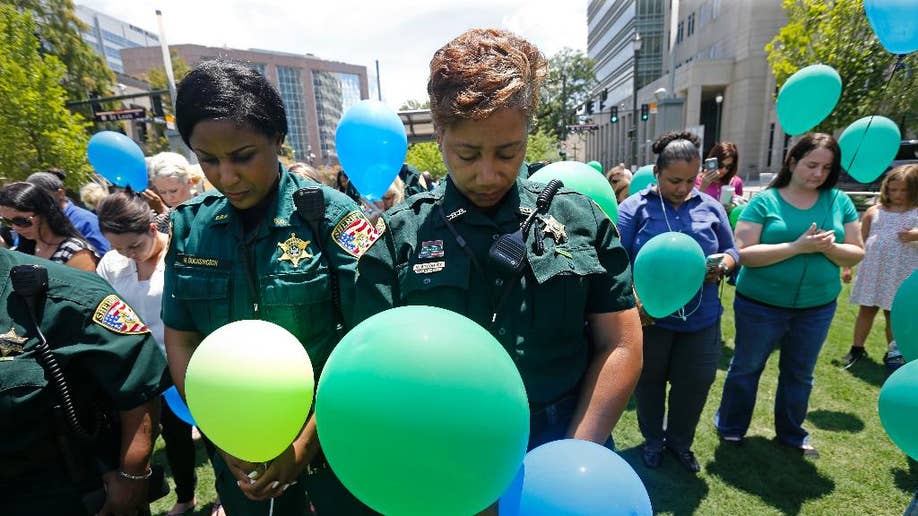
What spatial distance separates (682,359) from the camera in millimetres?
2893

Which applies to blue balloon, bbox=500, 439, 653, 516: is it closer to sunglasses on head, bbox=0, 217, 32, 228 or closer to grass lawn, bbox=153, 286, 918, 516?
grass lawn, bbox=153, 286, 918, 516

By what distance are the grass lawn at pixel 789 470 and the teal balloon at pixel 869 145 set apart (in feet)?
6.05

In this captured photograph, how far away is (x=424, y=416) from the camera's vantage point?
0.73 m

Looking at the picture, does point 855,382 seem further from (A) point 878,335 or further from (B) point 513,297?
(B) point 513,297

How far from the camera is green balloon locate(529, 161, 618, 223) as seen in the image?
241 cm

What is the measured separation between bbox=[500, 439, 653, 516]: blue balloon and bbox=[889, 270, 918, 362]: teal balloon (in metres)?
1.70

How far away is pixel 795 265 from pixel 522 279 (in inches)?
96.7

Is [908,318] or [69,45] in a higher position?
[69,45]

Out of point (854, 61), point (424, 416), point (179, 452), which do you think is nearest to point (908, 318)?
point (424, 416)

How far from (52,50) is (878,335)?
991 inches

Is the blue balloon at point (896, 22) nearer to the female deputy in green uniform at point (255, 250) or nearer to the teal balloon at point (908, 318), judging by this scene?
the teal balloon at point (908, 318)

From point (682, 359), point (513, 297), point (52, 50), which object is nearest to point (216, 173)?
point (513, 297)

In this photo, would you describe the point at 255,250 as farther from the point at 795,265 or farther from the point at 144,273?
the point at 795,265

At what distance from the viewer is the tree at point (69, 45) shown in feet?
55.7
